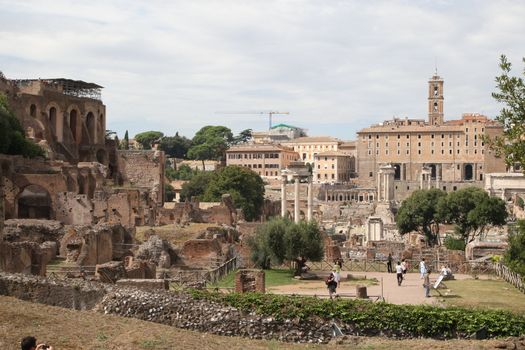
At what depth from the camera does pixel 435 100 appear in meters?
142

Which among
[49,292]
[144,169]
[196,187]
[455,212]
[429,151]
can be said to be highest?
[429,151]

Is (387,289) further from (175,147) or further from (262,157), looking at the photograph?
(175,147)

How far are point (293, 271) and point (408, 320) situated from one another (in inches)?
638

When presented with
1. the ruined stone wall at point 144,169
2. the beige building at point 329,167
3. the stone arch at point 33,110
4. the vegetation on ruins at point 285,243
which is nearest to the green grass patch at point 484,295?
the vegetation on ruins at point 285,243

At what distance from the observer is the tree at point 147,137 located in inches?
5433

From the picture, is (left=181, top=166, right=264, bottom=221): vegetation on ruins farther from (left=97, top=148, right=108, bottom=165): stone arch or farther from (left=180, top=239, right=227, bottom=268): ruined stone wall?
(left=180, top=239, right=227, bottom=268): ruined stone wall

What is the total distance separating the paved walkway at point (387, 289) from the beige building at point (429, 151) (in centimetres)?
10116

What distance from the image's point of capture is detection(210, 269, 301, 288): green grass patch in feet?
88.3

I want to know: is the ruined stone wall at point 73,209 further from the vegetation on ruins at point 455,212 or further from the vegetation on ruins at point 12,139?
the vegetation on ruins at point 455,212

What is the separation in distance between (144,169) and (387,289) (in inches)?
1578

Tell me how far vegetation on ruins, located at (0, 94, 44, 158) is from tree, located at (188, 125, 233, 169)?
83778 millimetres

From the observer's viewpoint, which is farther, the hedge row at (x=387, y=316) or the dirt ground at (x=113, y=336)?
the hedge row at (x=387, y=316)

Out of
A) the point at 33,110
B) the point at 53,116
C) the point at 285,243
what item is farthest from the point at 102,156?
the point at 285,243

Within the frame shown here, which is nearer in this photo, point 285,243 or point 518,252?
point 518,252
